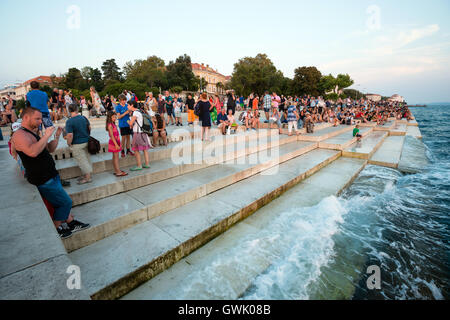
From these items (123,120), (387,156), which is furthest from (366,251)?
(387,156)

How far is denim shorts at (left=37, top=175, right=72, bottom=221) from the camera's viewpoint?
2.81 meters

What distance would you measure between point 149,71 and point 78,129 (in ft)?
220

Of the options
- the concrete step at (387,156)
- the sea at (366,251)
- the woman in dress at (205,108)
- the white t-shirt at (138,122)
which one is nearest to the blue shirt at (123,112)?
the white t-shirt at (138,122)

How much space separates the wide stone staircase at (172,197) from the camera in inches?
114

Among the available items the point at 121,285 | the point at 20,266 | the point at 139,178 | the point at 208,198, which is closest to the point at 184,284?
the point at 121,285

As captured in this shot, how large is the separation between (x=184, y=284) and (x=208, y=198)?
2.20m

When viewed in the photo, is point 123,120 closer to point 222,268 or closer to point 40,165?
point 40,165

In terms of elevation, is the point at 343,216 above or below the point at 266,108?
below

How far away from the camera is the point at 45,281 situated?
1.88 meters

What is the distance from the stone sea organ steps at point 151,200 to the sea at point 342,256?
154 cm

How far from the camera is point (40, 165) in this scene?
2.72m

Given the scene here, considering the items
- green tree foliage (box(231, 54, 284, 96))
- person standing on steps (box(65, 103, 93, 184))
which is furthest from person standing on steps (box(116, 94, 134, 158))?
green tree foliage (box(231, 54, 284, 96))

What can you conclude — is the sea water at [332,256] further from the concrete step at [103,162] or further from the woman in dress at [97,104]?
the woman in dress at [97,104]
